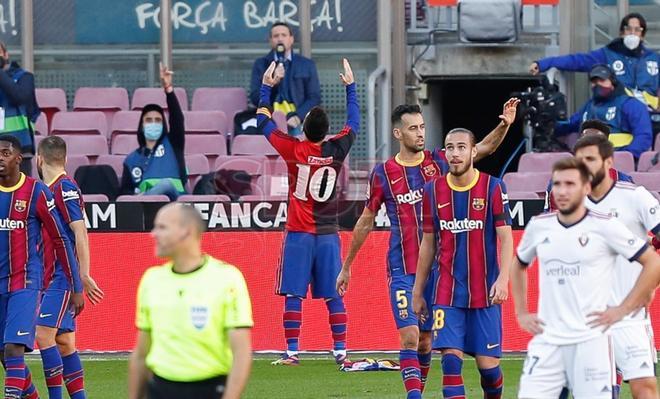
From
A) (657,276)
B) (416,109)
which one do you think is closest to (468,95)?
(416,109)

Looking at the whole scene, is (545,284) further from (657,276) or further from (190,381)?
(190,381)

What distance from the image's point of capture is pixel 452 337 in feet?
34.6

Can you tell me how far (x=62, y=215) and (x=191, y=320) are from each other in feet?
13.8

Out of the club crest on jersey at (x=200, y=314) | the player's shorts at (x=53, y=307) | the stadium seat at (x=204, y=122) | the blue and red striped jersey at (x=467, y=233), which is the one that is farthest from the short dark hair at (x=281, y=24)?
the club crest on jersey at (x=200, y=314)

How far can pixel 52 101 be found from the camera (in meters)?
19.1

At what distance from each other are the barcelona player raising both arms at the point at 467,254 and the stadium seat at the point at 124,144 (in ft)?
25.6

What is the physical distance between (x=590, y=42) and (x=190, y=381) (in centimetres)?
1283

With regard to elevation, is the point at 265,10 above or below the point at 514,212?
above

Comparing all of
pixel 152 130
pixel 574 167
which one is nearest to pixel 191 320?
pixel 574 167

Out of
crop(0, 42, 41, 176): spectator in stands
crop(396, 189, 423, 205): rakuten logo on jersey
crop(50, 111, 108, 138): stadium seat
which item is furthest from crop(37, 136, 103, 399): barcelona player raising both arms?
crop(50, 111, 108, 138): stadium seat

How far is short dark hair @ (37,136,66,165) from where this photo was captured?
11.5m

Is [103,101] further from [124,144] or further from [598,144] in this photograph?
[598,144]

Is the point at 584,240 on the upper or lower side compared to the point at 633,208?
lower

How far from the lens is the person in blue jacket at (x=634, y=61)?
59.8 ft
